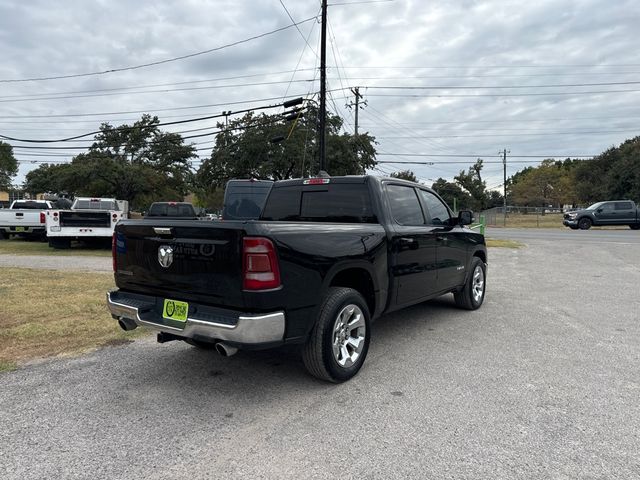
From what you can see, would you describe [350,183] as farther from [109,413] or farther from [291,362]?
[109,413]

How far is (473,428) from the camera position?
3250 millimetres

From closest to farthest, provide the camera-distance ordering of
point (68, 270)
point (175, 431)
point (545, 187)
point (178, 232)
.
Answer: point (175, 431) → point (178, 232) → point (68, 270) → point (545, 187)

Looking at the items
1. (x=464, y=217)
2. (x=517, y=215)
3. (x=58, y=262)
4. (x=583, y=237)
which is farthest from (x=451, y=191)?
Result: (x=464, y=217)

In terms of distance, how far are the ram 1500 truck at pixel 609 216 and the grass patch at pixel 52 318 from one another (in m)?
30.2

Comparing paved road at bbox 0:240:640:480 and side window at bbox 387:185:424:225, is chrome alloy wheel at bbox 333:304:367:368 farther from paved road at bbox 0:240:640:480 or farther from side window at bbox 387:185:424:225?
side window at bbox 387:185:424:225

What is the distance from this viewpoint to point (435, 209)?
608 cm

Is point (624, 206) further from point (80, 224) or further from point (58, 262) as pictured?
point (58, 262)

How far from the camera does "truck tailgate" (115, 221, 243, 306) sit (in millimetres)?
3457

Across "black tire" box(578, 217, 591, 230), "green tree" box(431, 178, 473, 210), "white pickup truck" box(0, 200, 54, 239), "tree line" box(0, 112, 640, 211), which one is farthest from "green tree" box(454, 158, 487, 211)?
"white pickup truck" box(0, 200, 54, 239)

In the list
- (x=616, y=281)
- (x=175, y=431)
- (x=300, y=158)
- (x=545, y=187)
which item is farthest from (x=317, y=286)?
(x=545, y=187)

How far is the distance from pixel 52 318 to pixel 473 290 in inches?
228

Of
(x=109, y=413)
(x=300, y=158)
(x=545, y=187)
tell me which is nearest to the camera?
(x=109, y=413)

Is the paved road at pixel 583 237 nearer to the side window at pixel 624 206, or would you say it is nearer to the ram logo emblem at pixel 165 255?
the side window at pixel 624 206

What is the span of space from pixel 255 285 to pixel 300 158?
2939 centimetres
